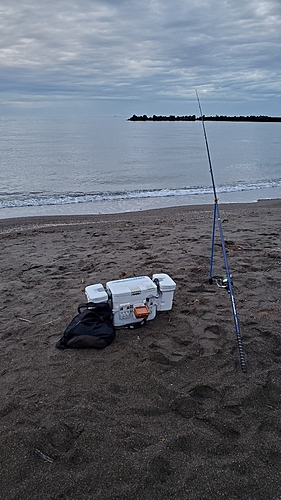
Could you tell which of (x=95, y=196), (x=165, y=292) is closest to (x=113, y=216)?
(x=95, y=196)

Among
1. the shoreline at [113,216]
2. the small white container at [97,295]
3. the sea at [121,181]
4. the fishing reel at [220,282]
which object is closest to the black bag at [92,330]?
the small white container at [97,295]

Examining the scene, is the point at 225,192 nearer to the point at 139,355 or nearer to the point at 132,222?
the point at 132,222

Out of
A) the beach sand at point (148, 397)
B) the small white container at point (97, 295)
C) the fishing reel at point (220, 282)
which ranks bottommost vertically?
the beach sand at point (148, 397)

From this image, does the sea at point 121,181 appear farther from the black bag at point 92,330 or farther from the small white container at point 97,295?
the black bag at point 92,330

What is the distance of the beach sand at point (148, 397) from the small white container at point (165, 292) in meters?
0.11

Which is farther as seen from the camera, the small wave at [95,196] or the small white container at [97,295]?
the small wave at [95,196]

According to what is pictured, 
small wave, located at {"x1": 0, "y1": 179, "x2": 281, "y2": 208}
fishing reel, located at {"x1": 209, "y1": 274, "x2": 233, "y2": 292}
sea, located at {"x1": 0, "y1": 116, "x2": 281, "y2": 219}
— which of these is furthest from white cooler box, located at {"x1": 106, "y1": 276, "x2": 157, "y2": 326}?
small wave, located at {"x1": 0, "y1": 179, "x2": 281, "y2": 208}

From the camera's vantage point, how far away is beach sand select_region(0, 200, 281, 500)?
8.29 feet

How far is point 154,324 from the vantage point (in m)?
4.29

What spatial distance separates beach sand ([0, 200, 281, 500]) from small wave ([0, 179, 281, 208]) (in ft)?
32.7

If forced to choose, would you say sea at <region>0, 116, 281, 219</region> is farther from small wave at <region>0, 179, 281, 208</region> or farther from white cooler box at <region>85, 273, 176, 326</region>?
white cooler box at <region>85, 273, 176, 326</region>

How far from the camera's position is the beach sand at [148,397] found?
8.29ft

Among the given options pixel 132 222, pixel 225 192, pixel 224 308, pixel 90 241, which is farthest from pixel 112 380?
pixel 225 192

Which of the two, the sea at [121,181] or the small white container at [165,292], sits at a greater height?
the sea at [121,181]
